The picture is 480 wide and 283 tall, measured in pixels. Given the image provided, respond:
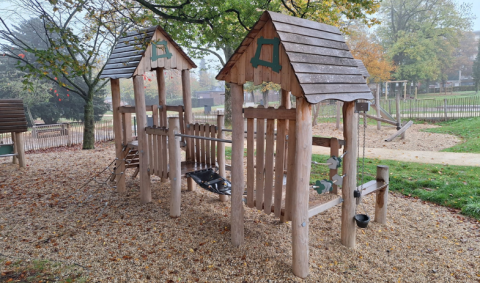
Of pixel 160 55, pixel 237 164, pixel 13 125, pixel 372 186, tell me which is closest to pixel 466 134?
pixel 372 186

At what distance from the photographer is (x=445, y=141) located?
12688 mm

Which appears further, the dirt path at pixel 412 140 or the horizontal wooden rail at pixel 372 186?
the dirt path at pixel 412 140

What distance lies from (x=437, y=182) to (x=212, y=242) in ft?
17.1

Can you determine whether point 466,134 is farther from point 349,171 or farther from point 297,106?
point 297,106

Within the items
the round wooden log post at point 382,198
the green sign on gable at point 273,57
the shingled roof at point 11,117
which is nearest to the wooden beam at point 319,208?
the round wooden log post at point 382,198

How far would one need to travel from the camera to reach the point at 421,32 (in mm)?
35094

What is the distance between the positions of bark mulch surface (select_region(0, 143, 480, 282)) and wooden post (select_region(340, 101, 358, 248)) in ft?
0.73

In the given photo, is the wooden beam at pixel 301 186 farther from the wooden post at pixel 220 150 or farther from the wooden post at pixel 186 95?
the wooden post at pixel 186 95

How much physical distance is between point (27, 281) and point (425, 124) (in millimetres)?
20092

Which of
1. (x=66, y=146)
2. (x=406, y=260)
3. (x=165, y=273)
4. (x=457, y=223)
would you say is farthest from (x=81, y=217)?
(x=66, y=146)

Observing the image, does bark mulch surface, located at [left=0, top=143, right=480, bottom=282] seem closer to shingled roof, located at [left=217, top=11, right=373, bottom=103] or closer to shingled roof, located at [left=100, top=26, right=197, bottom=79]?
shingled roof, located at [left=217, top=11, right=373, bottom=103]

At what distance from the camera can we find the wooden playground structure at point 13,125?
364 inches

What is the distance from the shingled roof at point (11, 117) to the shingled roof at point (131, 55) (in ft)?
15.3

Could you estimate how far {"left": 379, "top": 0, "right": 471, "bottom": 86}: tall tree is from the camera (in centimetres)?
3409
